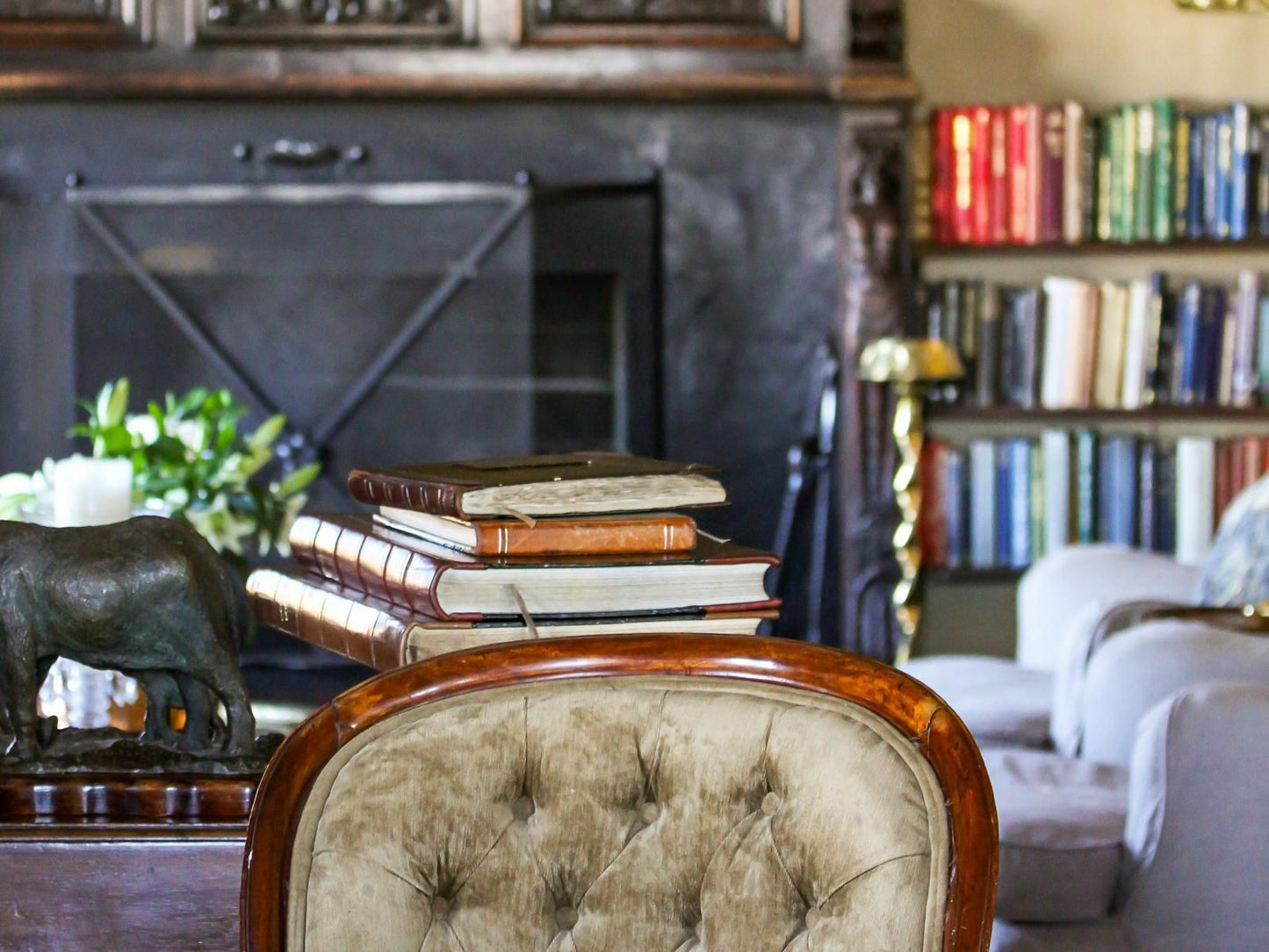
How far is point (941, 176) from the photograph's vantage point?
12.2 feet

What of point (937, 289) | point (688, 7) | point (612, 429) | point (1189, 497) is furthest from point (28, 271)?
point (1189, 497)

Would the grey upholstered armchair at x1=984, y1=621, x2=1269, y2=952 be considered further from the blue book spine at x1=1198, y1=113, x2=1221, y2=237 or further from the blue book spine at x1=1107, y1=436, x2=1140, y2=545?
the blue book spine at x1=1198, y1=113, x2=1221, y2=237

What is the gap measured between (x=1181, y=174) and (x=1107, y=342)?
1.35ft

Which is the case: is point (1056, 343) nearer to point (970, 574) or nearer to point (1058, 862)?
point (970, 574)

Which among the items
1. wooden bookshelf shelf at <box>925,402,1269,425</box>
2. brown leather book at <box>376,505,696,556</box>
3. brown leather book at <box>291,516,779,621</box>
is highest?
brown leather book at <box>376,505,696,556</box>

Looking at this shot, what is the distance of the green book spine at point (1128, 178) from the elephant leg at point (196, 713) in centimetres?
312

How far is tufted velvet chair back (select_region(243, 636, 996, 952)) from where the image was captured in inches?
34.0

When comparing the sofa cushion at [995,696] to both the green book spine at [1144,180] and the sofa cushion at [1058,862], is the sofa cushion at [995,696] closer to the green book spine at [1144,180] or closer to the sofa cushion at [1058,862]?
the sofa cushion at [1058,862]

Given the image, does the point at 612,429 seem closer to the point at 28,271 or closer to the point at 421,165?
the point at 421,165

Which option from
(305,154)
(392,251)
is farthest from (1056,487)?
→ (305,154)

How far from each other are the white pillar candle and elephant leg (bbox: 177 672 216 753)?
1.75 feet

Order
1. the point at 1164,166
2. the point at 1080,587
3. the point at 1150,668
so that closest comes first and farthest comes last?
1. the point at 1150,668
2. the point at 1080,587
3. the point at 1164,166

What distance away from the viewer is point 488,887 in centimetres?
88

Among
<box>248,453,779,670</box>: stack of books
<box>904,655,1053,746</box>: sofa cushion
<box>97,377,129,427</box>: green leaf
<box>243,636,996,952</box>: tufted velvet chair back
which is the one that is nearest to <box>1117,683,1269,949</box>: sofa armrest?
<box>904,655,1053,746</box>: sofa cushion
